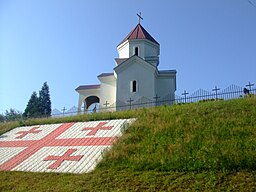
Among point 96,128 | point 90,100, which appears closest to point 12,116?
point 90,100

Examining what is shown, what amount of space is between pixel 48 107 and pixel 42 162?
37117 mm

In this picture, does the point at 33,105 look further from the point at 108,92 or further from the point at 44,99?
the point at 108,92

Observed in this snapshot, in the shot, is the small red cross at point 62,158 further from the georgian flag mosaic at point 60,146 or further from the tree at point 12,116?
the tree at point 12,116

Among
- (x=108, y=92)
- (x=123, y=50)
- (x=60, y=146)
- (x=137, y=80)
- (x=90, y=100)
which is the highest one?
(x=123, y=50)

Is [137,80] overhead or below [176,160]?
overhead

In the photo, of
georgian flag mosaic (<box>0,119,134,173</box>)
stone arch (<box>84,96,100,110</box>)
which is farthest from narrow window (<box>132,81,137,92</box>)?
georgian flag mosaic (<box>0,119,134,173</box>)

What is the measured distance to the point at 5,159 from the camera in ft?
43.0

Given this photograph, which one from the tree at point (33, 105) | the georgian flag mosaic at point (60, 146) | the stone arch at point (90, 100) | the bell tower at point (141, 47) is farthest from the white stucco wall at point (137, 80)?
the tree at point (33, 105)

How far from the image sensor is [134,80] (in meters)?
28.0

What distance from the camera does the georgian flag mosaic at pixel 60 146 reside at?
11117mm

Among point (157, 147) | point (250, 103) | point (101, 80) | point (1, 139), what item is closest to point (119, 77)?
point (101, 80)

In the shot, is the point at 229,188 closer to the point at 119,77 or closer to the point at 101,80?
the point at 119,77

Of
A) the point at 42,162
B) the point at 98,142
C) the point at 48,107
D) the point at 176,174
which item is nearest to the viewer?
the point at 176,174

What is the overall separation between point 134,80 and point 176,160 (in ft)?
62.4
